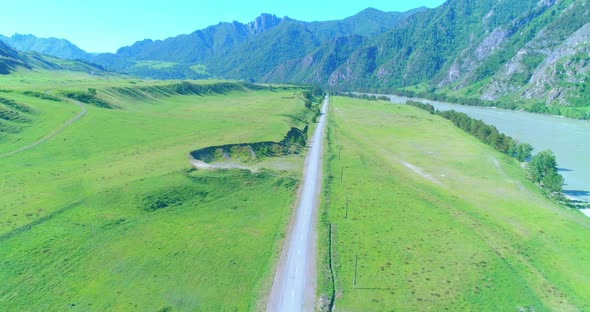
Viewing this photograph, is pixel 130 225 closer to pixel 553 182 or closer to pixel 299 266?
pixel 299 266

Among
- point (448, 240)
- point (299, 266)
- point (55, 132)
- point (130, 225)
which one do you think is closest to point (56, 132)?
point (55, 132)

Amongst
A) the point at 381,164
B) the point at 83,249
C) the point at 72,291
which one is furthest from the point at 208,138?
the point at 72,291

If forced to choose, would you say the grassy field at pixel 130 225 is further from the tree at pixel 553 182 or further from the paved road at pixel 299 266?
the tree at pixel 553 182

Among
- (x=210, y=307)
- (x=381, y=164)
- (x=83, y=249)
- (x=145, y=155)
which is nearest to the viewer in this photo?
(x=210, y=307)

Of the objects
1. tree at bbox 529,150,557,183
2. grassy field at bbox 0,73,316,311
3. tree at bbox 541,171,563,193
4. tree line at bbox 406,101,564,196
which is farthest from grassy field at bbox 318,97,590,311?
grassy field at bbox 0,73,316,311

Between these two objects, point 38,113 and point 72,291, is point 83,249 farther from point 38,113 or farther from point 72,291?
point 38,113
